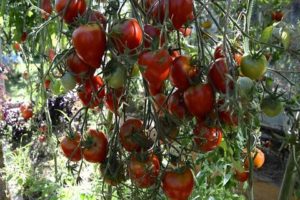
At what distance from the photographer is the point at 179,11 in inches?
19.0

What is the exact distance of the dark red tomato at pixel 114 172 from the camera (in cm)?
58

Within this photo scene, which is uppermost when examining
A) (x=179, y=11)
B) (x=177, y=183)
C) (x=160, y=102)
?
(x=179, y=11)

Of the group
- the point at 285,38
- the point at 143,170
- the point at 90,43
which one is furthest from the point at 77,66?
the point at 285,38

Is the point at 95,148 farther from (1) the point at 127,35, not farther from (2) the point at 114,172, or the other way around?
(1) the point at 127,35

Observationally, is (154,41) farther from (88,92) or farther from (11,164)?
(11,164)

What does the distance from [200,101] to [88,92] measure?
0.16m

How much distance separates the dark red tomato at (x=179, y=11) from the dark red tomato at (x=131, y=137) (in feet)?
0.50

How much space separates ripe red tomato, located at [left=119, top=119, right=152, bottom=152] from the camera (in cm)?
56

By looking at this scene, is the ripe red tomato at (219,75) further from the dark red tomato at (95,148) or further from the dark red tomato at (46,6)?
the dark red tomato at (46,6)

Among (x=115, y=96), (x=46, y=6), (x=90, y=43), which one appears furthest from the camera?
(x=46, y=6)

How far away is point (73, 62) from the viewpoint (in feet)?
1.65

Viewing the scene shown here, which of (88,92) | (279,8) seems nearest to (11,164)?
(279,8)

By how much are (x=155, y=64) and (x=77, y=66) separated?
0.10 meters

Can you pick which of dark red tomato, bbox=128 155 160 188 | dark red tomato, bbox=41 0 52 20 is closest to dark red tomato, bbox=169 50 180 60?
dark red tomato, bbox=128 155 160 188
